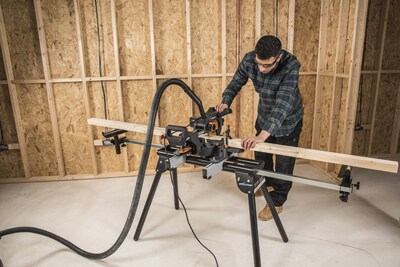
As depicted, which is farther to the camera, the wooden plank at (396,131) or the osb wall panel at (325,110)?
the wooden plank at (396,131)

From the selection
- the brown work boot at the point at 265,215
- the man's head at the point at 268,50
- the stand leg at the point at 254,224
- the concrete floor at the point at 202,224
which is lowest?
the concrete floor at the point at 202,224

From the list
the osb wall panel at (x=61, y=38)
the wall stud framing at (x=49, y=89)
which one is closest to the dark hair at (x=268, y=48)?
the osb wall panel at (x=61, y=38)

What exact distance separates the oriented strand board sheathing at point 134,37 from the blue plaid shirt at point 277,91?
1.36 meters

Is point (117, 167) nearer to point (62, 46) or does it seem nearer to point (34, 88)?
point (34, 88)

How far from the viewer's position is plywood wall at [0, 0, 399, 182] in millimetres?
3215

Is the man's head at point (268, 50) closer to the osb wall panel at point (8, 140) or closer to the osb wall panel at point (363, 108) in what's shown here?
the osb wall panel at point (363, 108)

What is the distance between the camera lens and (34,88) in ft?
11.0

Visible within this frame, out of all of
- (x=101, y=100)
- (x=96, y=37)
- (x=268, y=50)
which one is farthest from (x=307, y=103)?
(x=96, y=37)

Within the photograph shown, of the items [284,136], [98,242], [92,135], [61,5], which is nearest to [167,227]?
[98,242]

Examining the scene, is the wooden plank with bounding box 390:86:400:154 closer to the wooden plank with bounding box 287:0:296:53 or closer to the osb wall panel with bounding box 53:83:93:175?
the wooden plank with bounding box 287:0:296:53

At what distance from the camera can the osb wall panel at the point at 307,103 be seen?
370 centimetres

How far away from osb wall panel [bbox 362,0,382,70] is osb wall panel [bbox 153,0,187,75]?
2398 millimetres

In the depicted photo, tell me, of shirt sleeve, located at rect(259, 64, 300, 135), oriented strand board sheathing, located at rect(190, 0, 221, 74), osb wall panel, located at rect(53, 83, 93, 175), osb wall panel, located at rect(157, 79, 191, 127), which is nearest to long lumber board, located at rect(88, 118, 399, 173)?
shirt sleeve, located at rect(259, 64, 300, 135)

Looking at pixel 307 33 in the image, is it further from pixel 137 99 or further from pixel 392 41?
pixel 137 99
